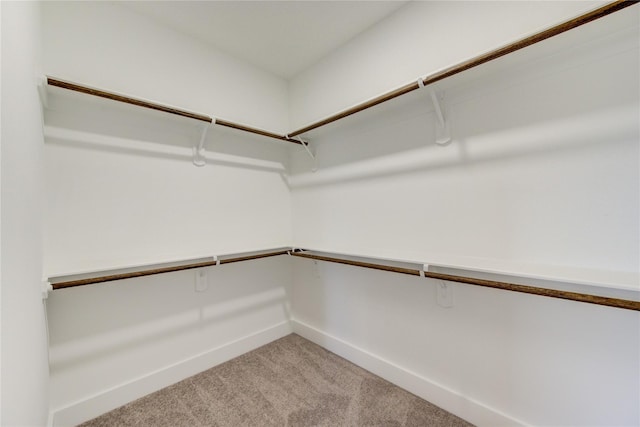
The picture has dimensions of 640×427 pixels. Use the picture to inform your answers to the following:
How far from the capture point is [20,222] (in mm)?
792

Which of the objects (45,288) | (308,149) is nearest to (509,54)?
(308,149)

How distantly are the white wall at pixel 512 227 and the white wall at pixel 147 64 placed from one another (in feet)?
2.82

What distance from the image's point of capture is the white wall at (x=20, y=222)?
649 millimetres

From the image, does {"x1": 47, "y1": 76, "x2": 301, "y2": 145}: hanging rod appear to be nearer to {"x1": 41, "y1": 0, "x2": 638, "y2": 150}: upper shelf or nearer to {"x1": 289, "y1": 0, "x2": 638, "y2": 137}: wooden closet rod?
{"x1": 41, "y1": 0, "x2": 638, "y2": 150}: upper shelf

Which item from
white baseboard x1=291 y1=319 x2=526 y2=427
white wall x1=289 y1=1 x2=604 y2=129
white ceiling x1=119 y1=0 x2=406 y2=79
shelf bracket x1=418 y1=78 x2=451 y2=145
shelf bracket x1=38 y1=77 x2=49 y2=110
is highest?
white ceiling x1=119 y1=0 x2=406 y2=79

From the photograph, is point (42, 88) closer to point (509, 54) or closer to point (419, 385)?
point (509, 54)

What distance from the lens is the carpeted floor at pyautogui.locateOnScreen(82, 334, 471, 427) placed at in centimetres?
137

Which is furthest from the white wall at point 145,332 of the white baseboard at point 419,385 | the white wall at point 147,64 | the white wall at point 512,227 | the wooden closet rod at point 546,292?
the wooden closet rod at point 546,292

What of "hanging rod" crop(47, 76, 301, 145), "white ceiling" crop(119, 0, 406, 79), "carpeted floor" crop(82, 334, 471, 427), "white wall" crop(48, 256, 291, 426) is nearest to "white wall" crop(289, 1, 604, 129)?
"white ceiling" crop(119, 0, 406, 79)

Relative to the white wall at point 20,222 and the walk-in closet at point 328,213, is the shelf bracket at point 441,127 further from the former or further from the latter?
the white wall at point 20,222

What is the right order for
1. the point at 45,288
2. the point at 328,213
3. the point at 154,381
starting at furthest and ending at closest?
the point at 328,213, the point at 154,381, the point at 45,288

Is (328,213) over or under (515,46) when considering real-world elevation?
under

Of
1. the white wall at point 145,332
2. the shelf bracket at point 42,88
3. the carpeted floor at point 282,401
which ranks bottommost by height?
the carpeted floor at point 282,401

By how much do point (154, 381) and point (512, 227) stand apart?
7.23 feet
